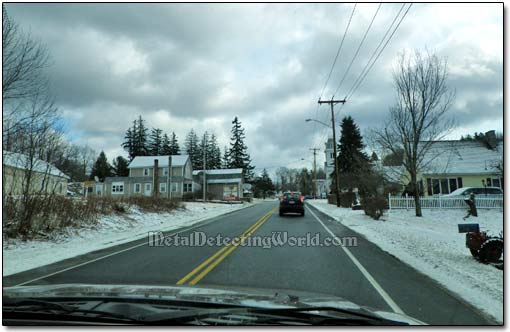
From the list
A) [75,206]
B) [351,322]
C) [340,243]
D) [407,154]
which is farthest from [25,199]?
[407,154]

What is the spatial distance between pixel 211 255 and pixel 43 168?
28.8ft

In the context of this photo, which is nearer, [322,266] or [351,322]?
[351,322]

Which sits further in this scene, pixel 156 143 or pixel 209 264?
pixel 156 143

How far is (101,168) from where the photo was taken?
92125 mm

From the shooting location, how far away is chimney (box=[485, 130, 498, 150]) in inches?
1363

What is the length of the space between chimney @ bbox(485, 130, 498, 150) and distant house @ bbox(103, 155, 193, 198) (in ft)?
136

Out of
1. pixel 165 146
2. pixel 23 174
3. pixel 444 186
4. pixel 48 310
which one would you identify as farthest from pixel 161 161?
pixel 48 310

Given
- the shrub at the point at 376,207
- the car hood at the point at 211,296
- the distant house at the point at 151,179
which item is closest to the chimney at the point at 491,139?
the shrub at the point at 376,207

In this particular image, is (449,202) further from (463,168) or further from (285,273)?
(285,273)

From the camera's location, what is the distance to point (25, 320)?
332 cm

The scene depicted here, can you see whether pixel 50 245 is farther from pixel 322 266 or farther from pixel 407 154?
pixel 407 154

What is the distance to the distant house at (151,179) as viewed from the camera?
6191 cm

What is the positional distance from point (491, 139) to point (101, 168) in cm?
8146

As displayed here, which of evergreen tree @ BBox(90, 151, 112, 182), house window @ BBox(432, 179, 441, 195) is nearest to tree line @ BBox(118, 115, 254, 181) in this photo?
evergreen tree @ BBox(90, 151, 112, 182)
